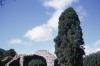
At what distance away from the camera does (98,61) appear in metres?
40.7

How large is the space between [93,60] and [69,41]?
373 inches

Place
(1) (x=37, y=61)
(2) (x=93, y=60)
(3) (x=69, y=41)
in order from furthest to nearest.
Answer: (1) (x=37, y=61)
(2) (x=93, y=60)
(3) (x=69, y=41)

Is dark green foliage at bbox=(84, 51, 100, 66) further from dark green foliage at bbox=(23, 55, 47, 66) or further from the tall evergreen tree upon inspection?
dark green foliage at bbox=(23, 55, 47, 66)

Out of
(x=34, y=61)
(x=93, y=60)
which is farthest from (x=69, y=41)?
(x=34, y=61)

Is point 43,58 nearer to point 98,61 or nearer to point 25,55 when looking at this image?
point 25,55

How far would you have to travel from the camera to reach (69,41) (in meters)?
33.8

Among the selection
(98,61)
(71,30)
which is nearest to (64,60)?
(71,30)

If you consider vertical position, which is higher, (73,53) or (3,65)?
(3,65)

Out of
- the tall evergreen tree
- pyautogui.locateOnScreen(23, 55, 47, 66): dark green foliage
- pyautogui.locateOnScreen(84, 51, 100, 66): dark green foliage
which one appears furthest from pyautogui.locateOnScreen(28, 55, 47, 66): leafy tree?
the tall evergreen tree

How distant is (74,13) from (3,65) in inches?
787

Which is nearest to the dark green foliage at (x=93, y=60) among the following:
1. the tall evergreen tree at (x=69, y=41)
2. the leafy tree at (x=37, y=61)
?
the tall evergreen tree at (x=69, y=41)

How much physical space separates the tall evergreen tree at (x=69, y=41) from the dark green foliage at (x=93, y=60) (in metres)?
7.76

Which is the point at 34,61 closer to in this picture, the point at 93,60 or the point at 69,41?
the point at 93,60

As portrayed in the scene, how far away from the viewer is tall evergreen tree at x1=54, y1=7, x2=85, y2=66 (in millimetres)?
32969
